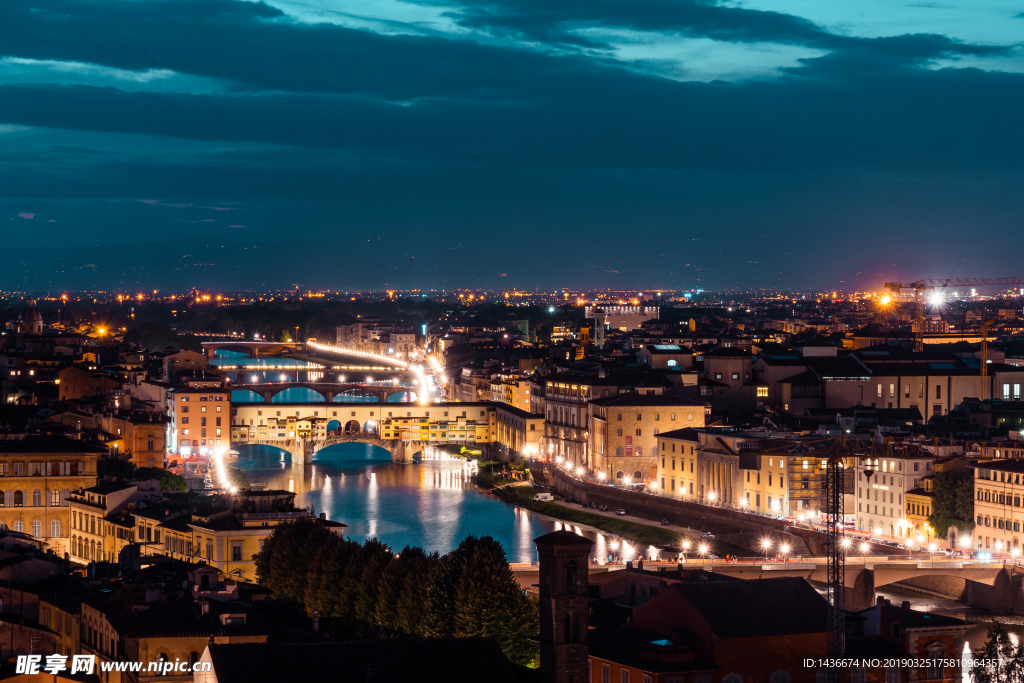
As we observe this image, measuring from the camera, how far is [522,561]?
18156mm

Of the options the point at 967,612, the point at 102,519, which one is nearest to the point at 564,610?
the point at 967,612

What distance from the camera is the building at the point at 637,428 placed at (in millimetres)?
25781

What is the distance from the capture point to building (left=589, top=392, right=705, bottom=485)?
2578 centimetres

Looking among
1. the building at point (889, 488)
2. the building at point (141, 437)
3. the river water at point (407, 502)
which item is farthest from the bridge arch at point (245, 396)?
the building at point (889, 488)

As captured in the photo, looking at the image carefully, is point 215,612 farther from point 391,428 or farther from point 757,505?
point 391,428

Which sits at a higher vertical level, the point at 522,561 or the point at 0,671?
the point at 0,671

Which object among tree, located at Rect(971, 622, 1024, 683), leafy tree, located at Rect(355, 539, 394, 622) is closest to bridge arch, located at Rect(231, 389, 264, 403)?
leafy tree, located at Rect(355, 539, 394, 622)

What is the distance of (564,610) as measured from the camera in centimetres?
935

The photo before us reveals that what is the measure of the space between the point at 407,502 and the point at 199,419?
923cm

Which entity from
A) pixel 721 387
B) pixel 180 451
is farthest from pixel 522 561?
pixel 180 451

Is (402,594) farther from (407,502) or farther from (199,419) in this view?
(199,419)

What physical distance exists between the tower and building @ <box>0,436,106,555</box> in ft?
29.3

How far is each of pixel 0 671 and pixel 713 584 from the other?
4.89 meters

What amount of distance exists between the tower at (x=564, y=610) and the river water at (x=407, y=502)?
337 inches
